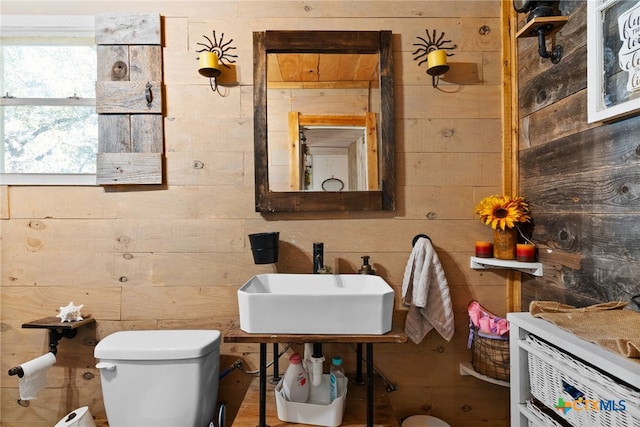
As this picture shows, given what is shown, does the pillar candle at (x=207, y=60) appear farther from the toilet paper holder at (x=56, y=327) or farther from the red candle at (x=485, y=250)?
the red candle at (x=485, y=250)

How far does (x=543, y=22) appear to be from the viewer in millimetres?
1141

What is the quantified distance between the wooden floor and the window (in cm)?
121

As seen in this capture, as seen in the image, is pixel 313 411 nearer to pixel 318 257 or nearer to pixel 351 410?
pixel 351 410

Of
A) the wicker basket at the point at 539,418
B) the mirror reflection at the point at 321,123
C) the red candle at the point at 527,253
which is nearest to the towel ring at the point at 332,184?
the mirror reflection at the point at 321,123

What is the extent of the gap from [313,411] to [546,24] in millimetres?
1568

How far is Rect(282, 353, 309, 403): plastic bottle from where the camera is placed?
3.55 feet

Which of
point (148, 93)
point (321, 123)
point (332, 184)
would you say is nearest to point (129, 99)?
point (148, 93)

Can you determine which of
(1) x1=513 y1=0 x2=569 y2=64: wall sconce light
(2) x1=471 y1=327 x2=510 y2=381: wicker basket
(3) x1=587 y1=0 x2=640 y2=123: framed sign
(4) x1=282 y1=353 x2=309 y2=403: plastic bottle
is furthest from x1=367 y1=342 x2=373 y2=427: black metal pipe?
(1) x1=513 y1=0 x2=569 y2=64: wall sconce light

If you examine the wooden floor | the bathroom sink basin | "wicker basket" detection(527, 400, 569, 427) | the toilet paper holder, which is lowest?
the wooden floor

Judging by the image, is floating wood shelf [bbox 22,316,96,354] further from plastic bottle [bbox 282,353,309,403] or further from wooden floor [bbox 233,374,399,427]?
plastic bottle [bbox 282,353,309,403]

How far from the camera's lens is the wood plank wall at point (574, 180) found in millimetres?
920

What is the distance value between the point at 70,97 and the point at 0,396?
134 cm

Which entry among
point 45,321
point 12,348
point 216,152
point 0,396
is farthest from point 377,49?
point 0,396

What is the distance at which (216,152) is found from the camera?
142 cm
